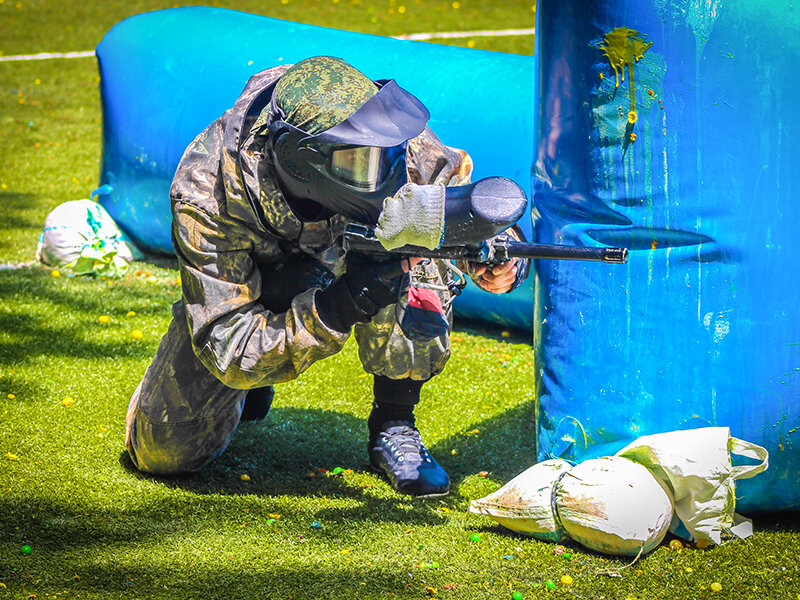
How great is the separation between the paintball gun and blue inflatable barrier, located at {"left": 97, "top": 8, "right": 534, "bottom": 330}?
192cm

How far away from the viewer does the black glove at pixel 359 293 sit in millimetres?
2691

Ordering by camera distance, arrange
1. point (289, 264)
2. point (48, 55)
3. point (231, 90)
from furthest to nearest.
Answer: point (48, 55) < point (231, 90) < point (289, 264)

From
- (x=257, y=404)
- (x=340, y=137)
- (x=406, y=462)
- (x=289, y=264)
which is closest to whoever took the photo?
(x=340, y=137)

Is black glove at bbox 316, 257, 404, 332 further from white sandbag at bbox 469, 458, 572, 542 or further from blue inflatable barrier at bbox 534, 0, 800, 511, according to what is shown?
white sandbag at bbox 469, 458, 572, 542

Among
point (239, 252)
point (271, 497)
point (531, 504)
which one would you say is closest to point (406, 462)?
point (271, 497)

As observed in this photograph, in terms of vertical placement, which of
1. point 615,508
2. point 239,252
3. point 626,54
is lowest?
point 615,508

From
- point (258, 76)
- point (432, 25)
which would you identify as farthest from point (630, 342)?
point (432, 25)

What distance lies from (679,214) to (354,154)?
969mm

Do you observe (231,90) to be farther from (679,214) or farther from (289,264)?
(679,214)

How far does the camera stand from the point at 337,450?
362 centimetres

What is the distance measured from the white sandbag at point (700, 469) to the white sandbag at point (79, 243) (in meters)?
3.82

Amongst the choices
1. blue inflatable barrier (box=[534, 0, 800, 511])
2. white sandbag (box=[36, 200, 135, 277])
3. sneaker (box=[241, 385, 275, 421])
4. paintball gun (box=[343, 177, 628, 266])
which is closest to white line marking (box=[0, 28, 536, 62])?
white sandbag (box=[36, 200, 135, 277])

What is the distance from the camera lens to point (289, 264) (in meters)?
3.14

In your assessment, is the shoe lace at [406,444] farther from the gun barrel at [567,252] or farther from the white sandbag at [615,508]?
the gun barrel at [567,252]
